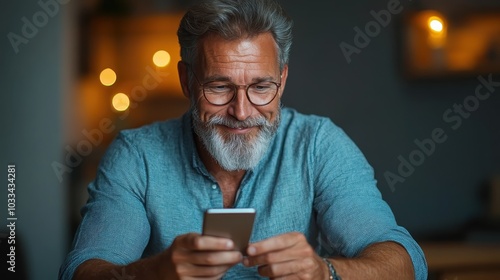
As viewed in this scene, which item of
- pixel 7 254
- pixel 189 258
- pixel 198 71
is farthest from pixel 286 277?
pixel 7 254

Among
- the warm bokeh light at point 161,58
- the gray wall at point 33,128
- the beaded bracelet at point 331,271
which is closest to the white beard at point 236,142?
the beaded bracelet at point 331,271

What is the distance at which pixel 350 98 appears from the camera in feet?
12.1

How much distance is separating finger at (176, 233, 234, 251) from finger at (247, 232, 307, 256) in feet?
0.13

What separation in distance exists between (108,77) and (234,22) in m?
2.14

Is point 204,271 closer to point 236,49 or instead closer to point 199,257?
point 199,257

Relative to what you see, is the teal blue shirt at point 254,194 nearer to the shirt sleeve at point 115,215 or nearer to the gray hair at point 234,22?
the shirt sleeve at point 115,215

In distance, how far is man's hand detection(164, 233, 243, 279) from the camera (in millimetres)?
1278

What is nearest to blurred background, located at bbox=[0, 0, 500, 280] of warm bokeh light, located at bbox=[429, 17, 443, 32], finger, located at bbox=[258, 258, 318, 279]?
warm bokeh light, located at bbox=[429, 17, 443, 32]

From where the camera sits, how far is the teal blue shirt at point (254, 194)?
1.69 meters

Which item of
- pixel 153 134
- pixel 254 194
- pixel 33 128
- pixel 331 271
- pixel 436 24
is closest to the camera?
pixel 331 271

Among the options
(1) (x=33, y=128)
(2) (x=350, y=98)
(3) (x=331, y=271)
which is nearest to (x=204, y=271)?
(3) (x=331, y=271)

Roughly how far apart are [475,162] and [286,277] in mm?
2476

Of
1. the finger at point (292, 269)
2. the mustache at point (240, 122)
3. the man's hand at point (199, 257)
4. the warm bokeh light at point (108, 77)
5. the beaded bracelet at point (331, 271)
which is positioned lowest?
the beaded bracelet at point (331, 271)

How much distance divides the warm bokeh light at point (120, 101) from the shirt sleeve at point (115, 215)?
1873 mm
